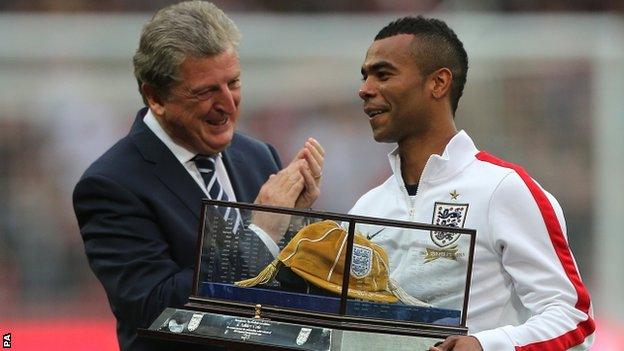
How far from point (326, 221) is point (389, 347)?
0.85ft

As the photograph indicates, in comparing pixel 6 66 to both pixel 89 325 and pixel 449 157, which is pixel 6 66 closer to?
pixel 89 325

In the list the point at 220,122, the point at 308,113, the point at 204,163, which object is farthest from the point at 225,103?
the point at 308,113

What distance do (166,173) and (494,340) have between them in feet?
2.90

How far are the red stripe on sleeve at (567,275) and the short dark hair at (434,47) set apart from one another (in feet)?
1.02

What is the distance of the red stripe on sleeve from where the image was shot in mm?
2242

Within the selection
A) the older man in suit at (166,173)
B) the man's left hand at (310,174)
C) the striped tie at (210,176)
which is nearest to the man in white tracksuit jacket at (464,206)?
the man's left hand at (310,174)

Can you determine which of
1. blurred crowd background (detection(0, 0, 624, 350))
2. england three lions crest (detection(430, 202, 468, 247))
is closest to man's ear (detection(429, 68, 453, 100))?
england three lions crest (detection(430, 202, 468, 247))

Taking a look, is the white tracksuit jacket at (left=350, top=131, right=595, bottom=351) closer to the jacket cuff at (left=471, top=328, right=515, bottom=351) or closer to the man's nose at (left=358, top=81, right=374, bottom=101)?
the jacket cuff at (left=471, top=328, right=515, bottom=351)

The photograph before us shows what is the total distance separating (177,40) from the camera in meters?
2.77

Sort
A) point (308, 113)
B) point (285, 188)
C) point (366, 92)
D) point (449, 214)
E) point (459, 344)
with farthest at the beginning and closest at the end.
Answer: point (308, 113) → point (285, 188) → point (366, 92) → point (449, 214) → point (459, 344)

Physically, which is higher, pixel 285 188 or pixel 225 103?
pixel 225 103

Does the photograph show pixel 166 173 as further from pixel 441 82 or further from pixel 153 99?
pixel 441 82

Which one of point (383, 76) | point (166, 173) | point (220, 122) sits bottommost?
point (166, 173)

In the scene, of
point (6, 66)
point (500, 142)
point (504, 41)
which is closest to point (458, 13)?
point (504, 41)
